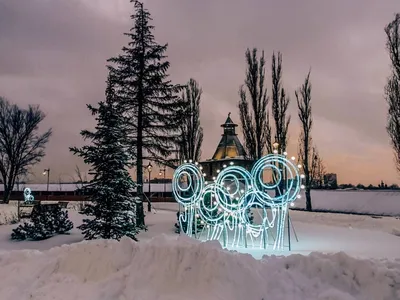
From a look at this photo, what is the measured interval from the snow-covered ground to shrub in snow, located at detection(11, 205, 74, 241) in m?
7.29

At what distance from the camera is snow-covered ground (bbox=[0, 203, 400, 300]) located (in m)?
5.95

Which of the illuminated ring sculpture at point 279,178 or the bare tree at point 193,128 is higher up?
the bare tree at point 193,128

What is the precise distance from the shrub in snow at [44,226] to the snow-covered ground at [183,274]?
7287 millimetres

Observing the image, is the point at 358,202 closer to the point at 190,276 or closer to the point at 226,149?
the point at 226,149

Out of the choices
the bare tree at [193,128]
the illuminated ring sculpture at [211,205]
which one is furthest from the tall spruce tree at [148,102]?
the bare tree at [193,128]

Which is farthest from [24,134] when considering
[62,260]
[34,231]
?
[62,260]

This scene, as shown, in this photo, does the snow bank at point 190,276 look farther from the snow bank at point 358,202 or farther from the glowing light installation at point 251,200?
the snow bank at point 358,202

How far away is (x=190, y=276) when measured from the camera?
6.21m

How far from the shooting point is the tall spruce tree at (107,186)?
41.5 ft

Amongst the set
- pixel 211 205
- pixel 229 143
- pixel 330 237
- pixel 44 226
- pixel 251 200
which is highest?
pixel 229 143

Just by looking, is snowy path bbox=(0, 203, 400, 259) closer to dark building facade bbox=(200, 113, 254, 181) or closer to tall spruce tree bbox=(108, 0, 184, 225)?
tall spruce tree bbox=(108, 0, 184, 225)

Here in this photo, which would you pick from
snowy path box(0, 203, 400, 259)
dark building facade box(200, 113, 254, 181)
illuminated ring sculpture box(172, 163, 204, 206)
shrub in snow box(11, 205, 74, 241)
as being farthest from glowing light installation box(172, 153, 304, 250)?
dark building facade box(200, 113, 254, 181)

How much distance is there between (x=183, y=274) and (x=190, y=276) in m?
0.13

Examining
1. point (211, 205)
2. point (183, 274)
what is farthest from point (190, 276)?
point (211, 205)
